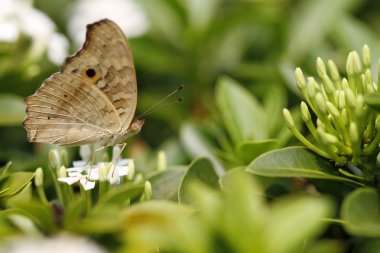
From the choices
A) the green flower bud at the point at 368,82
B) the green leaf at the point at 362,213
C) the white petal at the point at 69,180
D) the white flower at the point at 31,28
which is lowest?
the green leaf at the point at 362,213

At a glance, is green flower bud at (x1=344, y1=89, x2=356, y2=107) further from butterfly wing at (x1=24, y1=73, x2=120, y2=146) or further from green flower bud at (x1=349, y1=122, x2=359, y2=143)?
butterfly wing at (x1=24, y1=73, x2=120, y2=146)

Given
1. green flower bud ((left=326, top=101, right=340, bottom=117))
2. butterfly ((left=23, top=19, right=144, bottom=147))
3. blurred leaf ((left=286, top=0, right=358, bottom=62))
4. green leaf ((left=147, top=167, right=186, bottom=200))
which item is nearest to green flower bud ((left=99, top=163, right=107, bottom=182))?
green leaf ((left=147, top=167, right=186, bottom=200))

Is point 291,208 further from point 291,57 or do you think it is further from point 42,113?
point 291,57

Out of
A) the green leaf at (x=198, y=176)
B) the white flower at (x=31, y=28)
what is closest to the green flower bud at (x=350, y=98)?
the green leaf at (x=198, y=176)

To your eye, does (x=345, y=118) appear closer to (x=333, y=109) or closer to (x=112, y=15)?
(x=333, y=109)

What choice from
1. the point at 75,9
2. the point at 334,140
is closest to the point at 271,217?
the point at 334,140

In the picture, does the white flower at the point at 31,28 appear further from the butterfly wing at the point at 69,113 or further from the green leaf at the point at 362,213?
the green leaf at the point at 362,213
